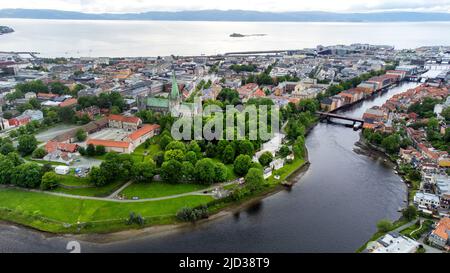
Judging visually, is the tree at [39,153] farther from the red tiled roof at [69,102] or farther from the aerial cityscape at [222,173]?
the red tiled roof at [69,102]

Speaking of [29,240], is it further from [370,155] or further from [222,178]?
[370,155]

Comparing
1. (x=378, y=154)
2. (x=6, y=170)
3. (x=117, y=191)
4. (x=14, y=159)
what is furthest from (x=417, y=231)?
(x=14, y=159)

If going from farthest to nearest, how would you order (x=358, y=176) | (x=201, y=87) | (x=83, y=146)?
(x=201, y=87) < (x=83, y=146) < (x=358, y=176)

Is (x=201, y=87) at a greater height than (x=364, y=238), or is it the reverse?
(x=201, y=87)

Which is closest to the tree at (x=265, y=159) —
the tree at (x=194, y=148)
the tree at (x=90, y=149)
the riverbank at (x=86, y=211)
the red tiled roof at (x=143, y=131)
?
the riverbank at (x=86, y=211)
